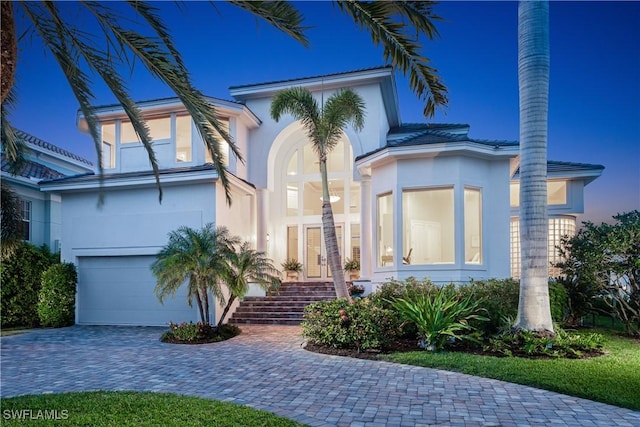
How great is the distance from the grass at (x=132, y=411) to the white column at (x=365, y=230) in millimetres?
10404

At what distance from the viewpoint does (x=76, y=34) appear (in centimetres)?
541

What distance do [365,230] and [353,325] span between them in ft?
22.5

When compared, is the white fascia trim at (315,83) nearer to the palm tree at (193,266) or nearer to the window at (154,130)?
the window at (154,130)

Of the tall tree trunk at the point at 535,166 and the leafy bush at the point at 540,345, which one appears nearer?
the leafy bush at the point at 540,345

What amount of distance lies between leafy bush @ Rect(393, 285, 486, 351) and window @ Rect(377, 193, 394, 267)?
4.22 meters

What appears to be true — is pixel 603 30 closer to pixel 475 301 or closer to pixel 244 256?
pixel 475 301

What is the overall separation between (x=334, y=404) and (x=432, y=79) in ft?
16.4

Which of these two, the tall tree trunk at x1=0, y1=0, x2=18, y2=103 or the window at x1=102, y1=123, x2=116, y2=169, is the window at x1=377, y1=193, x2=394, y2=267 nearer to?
the window at x1=102, y1=123, x2=116, y2=169

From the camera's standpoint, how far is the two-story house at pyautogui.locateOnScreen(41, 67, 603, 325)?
42.7 ft

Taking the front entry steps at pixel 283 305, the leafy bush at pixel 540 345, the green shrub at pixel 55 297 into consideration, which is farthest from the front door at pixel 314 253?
the leafy bush at pixel 540 345

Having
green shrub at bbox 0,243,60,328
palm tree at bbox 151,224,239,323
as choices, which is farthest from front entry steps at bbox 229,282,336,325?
green shrub at bbox 0,243,60,328

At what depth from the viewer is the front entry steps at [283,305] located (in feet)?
46.0

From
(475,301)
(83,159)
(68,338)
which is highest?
(83,159)

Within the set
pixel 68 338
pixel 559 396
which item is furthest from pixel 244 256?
pixel 559 396
